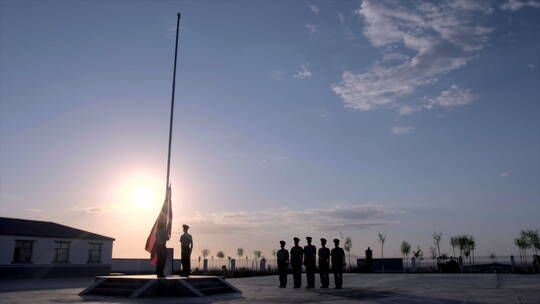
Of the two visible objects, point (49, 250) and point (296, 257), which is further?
point (49, 250)

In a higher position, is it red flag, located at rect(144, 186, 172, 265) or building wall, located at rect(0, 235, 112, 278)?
red flag, located at rect(144, 186, 172, 265)

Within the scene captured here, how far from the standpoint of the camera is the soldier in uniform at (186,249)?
52.0ft

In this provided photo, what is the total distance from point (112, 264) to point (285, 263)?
1187 inches

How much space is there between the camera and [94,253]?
37688mm

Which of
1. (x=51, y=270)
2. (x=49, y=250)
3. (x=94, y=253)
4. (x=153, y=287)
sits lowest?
(x=51, y=270)

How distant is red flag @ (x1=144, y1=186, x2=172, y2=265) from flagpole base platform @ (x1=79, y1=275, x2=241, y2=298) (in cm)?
212

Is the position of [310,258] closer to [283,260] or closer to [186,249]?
[283,260]

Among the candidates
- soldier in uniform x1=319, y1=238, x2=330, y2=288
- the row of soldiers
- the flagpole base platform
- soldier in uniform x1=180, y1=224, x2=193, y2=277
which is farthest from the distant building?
soldier in uniform x1=319, y1=238, x2=330, y2=288

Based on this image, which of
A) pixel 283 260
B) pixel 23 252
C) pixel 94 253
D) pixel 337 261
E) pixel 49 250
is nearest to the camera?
pixel 337 261

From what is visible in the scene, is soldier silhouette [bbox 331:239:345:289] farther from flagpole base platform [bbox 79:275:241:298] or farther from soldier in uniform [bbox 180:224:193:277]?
soldier in uniform [bbox 180:224:193:277]

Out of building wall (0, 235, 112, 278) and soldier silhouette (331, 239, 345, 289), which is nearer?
soldier silhouette (331, 239, 345, 289)

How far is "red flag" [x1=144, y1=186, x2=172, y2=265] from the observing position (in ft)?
53.2

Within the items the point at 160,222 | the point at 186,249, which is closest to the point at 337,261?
the point at 186,249

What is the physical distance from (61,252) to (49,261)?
4.36 feet
